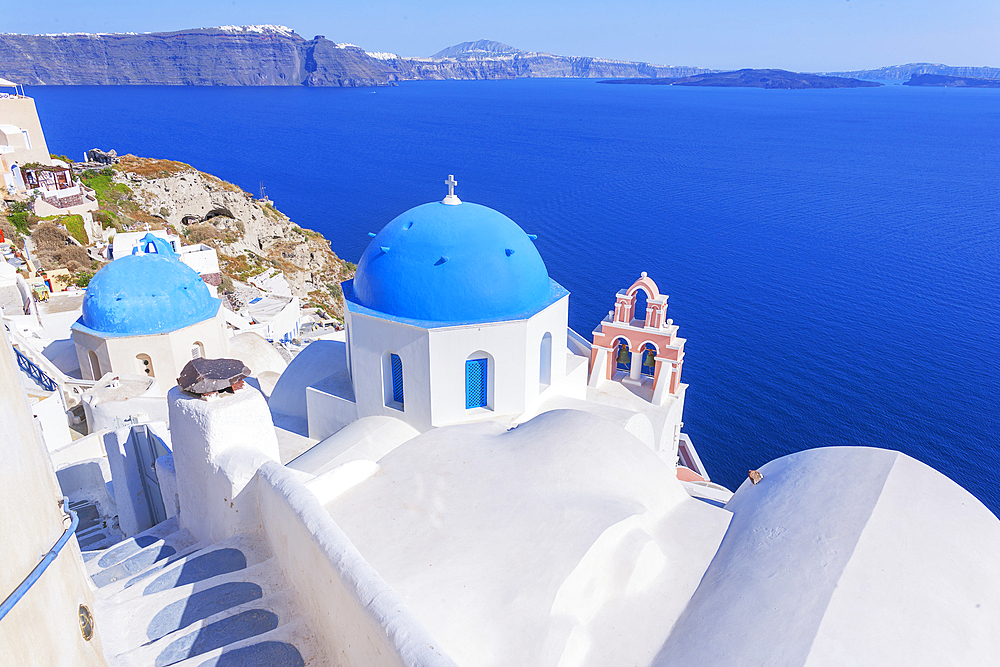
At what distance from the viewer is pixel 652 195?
67062 mm

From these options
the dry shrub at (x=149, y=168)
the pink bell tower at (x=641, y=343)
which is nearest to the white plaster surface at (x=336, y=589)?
the pink bell tower at (x=641, y=343)

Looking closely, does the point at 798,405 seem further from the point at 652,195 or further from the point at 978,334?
the point at 652,195

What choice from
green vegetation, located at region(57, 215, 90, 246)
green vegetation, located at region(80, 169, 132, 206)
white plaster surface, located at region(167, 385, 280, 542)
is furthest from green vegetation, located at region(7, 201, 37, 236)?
white plaster surface, located at region(167, 385, 280, 542)

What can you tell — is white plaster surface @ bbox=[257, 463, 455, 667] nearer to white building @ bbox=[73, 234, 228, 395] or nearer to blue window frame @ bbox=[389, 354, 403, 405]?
blue window frame @ bbox=[389, 354, 403, 405]

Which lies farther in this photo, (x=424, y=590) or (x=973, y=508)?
(x=973, y=508)

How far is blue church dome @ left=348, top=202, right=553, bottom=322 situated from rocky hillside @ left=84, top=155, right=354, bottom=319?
28.5 metres

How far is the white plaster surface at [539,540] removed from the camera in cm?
521

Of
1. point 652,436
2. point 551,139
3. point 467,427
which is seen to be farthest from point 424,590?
point 551,139

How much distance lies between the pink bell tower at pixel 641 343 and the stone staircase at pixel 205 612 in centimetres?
1085

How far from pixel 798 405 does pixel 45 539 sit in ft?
102

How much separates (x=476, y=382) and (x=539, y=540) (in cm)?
584

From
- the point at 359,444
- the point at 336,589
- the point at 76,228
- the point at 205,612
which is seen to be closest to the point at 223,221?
the point at 76,228

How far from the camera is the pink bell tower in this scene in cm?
1511

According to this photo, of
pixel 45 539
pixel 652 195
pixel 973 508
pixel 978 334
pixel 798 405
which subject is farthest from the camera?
pixel 652 195
